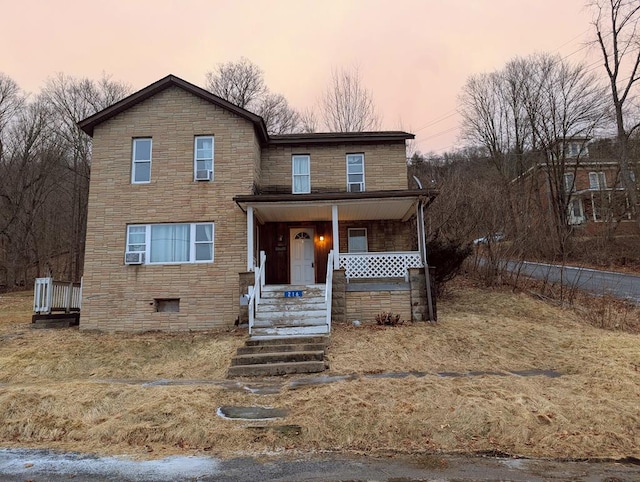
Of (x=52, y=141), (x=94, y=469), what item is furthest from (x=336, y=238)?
(x=52, y=141)

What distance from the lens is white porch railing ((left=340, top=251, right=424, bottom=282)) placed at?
1252 centimetres

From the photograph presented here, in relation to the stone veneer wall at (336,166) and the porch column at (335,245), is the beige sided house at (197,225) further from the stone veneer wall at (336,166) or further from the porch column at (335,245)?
the stone veneer wall at (336,166)

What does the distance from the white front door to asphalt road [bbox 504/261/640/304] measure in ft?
28.2

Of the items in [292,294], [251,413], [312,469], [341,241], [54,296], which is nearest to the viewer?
[312,469]

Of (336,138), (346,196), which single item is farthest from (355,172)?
(346,196)

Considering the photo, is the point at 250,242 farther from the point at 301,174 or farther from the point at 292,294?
the point at 301,174

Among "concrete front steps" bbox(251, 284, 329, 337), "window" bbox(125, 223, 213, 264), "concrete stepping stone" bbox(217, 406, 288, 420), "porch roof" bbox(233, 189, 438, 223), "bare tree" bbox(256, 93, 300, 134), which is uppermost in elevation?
"bare tree" bbox(256, 93, 300, 134)

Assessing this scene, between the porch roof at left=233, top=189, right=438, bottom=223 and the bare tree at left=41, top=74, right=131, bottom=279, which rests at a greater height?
the bare tree at left=41, top=74, right=131, bottom=279

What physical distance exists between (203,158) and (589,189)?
99.0ft

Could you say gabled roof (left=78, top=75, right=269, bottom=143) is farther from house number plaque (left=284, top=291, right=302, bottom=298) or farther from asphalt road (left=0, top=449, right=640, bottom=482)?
asphalt road (left=0, top=449, right=640, bottom=482)

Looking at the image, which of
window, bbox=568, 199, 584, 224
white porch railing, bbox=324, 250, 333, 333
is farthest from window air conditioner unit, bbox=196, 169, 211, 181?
window, bbox=568, 199, 584, 224

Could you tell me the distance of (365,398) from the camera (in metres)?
6.35

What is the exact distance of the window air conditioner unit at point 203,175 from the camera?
1298 cm

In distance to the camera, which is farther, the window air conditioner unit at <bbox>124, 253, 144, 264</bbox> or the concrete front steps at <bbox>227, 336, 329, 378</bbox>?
the window air conditioner unit at <bbox>124, 253, 144, 264</bbox>
